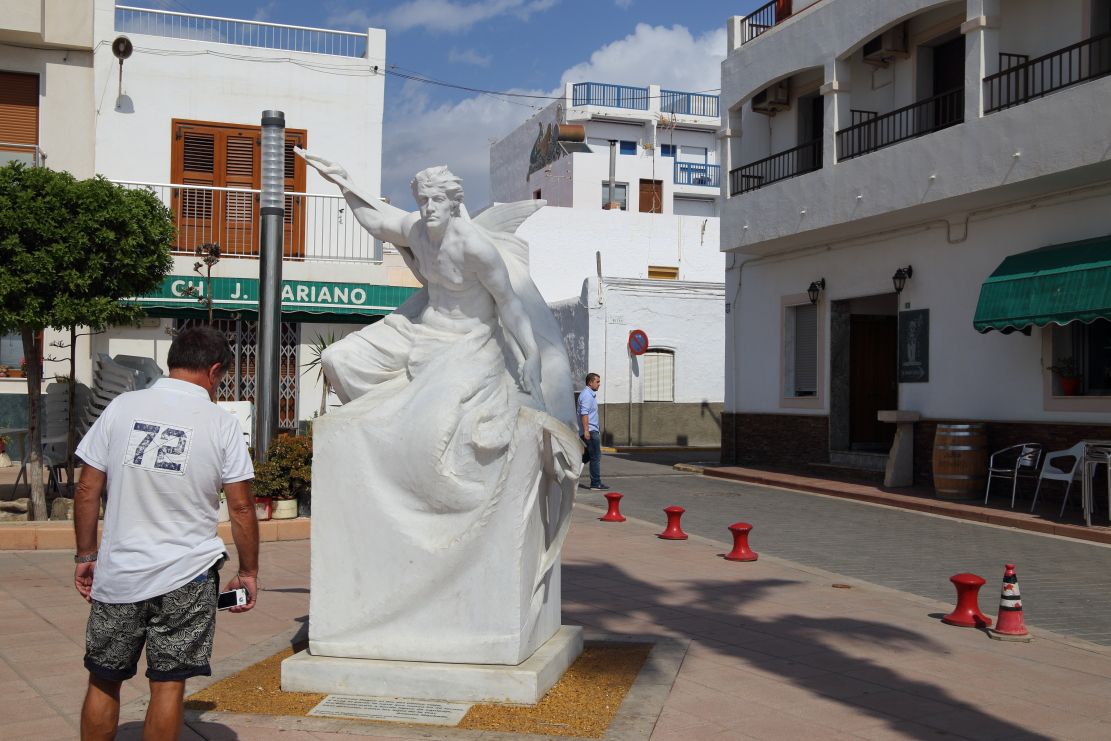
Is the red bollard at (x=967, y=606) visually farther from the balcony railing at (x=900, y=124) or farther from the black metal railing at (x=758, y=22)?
the black metal railing at (x=758, y=22)

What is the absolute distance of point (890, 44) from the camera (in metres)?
16.1

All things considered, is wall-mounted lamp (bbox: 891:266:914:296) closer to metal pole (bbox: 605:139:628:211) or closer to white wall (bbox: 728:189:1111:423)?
white wall (bbox: 728:189:1111:423)

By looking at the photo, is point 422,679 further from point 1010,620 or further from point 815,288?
point 815,288

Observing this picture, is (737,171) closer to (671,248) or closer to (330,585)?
(671,248)

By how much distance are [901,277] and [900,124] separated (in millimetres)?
2351

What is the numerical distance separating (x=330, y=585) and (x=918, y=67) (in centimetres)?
1372

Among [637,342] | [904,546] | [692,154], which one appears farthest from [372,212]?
[692,154]

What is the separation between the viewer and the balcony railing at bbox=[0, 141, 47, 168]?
1611 centimetres

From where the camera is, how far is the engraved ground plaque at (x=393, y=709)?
462 centimetres

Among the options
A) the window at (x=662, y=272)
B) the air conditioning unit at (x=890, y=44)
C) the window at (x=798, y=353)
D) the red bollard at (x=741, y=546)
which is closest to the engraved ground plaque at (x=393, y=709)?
the red bollard at (x=741, y=546)

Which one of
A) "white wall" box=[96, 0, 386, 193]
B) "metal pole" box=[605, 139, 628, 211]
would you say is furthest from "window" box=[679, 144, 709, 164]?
"white wall" box=[96, 0, 386, 193]

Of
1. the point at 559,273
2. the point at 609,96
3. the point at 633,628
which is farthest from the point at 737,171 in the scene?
the point at 609,96

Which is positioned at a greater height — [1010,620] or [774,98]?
[774,98]

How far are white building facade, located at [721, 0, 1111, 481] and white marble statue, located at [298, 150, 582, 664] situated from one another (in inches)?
344
